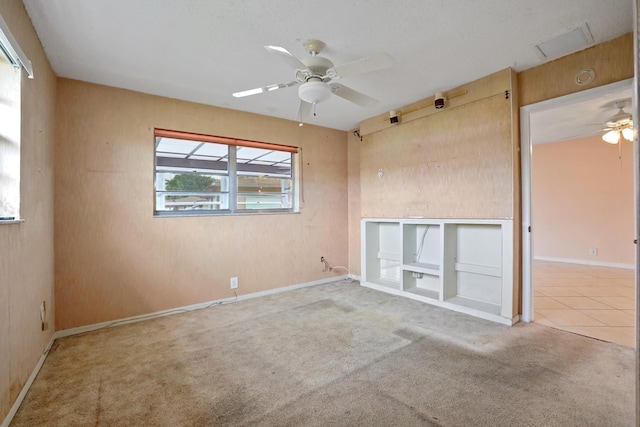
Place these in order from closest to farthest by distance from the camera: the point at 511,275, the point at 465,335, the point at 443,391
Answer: the point at 443,391, the point at 465,335, the point at 511,275

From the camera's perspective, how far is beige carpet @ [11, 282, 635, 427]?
61.0 inches

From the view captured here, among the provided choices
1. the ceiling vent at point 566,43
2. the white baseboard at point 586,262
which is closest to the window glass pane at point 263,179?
the ceiling vent at point 566,43

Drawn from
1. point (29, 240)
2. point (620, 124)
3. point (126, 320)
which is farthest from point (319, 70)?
point (620, 124)

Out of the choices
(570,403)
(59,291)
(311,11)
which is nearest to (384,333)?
(570,403)

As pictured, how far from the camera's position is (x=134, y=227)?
3035 millimetres

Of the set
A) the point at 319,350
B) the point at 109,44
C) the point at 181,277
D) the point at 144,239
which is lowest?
the point at 319,350

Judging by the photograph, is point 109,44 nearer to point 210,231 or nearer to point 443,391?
point 210,231

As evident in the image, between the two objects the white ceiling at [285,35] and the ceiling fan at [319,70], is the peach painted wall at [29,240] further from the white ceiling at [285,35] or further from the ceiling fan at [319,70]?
the ceiling fan at [319,70]

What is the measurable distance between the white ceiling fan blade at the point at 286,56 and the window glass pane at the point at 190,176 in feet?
6.47

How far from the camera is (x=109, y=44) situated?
2.25 meters

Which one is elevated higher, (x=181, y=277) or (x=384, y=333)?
(x=181, y=277)

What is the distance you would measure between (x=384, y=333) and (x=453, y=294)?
1314 mm

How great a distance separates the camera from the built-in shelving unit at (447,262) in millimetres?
2874

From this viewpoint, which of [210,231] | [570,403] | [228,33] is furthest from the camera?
[210,231]
